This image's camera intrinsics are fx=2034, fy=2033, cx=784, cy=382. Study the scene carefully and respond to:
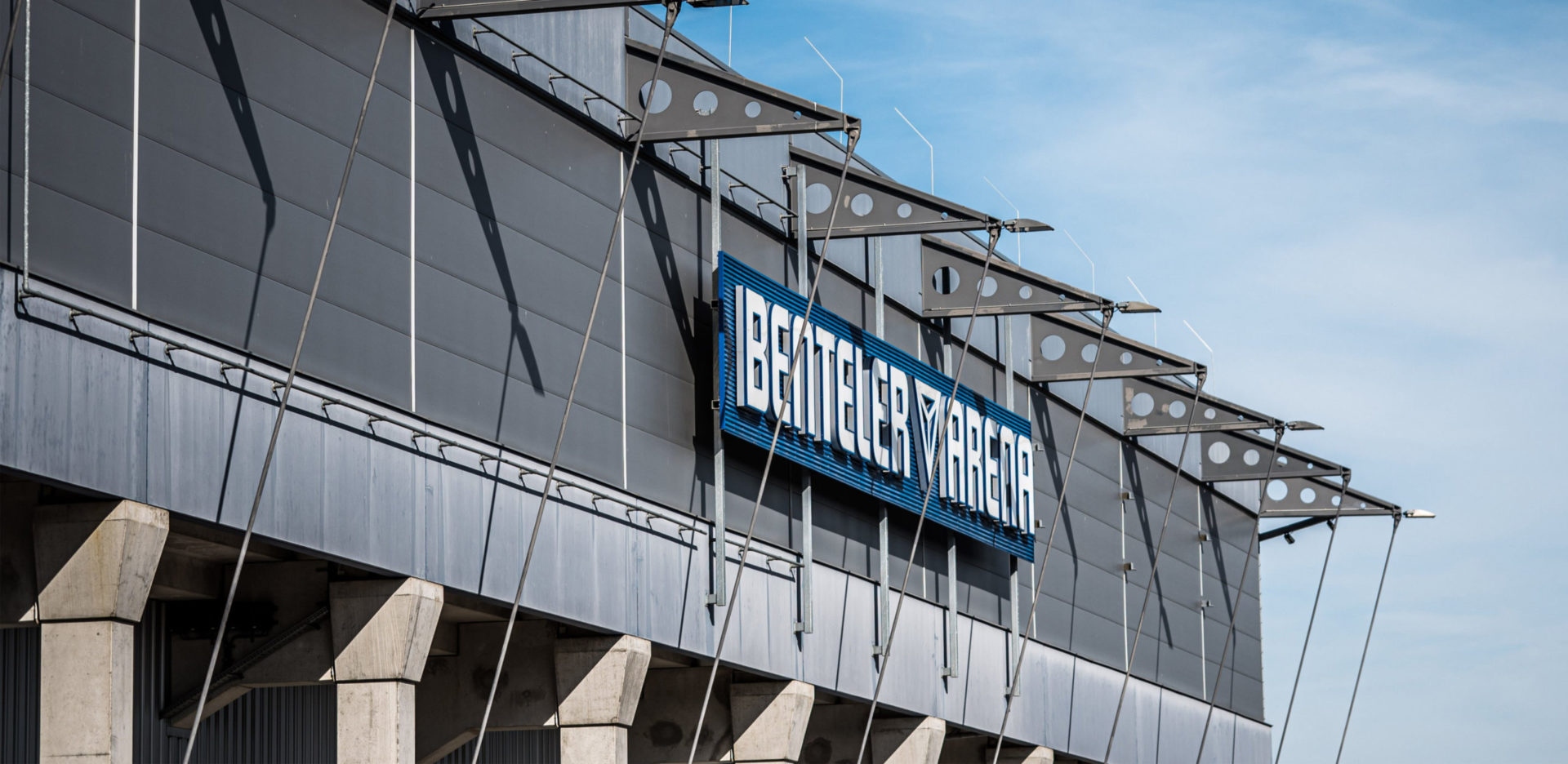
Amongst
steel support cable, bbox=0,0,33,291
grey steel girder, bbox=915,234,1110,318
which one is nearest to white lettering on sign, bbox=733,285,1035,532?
grey steel girder, bbox=915,234,1110,318

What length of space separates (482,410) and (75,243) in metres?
5.86

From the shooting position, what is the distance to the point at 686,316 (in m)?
25.1

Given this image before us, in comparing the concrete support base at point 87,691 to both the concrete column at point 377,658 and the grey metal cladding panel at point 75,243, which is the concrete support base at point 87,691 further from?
the concrete column at point 377,658

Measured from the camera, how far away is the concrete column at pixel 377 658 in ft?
60.0

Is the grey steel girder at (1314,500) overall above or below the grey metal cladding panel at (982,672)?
above

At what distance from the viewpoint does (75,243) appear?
15.4 metres

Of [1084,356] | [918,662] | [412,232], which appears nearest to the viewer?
[412,232]

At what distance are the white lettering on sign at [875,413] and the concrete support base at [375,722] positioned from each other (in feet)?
22.2

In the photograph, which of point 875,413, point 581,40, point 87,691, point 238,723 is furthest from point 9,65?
point 875,413

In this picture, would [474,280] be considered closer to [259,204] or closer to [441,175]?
[441,175]

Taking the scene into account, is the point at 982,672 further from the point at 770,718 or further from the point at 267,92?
the point at 267,92

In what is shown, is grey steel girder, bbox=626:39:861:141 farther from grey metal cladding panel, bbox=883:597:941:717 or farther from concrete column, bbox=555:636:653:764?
grey metal cladding panel, bbox=883:597:941:717

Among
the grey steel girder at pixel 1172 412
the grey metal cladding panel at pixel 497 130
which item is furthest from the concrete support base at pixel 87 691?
the grey steel girder at pixel 1172 412

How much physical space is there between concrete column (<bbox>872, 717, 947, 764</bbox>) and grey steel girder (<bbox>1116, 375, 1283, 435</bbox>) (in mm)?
10798
